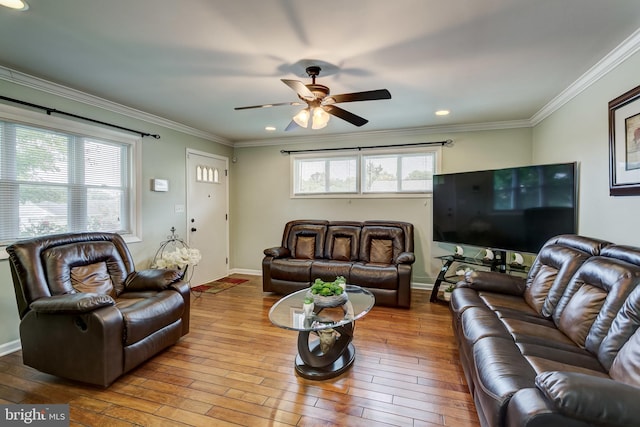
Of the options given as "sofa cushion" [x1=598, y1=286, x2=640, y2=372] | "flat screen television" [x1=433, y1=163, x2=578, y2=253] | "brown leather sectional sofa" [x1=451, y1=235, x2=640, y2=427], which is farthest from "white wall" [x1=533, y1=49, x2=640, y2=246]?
"sofa cushion" [x1=598, y1=286, x2=640, y2=372]

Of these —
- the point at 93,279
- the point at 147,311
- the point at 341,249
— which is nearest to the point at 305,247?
the point at 341,249

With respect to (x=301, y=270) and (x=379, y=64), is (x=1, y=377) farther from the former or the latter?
(x=379, y=64)

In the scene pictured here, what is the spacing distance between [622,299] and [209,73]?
3.36 meters

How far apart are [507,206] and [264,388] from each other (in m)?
3.21

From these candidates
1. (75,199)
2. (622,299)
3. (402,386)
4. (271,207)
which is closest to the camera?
(622,299)

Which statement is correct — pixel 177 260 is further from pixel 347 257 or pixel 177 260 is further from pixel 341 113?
pixel 341 113

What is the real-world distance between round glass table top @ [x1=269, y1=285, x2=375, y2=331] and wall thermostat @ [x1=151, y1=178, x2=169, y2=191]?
2627 millimetres

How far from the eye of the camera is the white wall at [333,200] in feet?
14.4

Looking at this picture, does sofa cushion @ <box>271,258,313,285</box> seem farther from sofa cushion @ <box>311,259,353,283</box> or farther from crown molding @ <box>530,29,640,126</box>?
crown molding @ <box>530,29,640,126</box>

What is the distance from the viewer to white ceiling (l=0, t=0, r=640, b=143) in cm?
181

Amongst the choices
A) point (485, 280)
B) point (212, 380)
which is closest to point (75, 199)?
point (212, 380)

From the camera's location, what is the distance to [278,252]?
450cm

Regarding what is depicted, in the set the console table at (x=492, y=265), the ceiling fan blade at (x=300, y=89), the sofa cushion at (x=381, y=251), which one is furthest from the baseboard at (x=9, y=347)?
the console table at (x=492, y=265)

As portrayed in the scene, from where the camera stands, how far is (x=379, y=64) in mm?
2518
